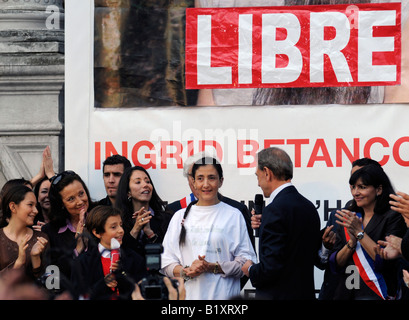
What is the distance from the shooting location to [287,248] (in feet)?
17.8

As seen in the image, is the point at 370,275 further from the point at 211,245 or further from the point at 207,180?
the point at 207,180

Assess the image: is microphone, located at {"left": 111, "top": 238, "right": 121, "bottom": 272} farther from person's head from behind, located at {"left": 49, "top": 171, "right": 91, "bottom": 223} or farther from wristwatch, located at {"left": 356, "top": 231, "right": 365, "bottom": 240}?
wristwatch, located at {"left": 356, "top": 231, "right": 365, "bottom": 240}

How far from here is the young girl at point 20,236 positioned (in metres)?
6.54

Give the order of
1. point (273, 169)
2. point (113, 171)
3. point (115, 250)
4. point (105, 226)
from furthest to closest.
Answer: point (113, 171) < point (105, 226) < point (115, 250) < point (273, 169)

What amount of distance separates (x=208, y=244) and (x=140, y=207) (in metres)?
0.99

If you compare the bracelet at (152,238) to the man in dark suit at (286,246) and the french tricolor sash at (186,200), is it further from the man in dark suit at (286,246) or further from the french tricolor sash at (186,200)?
the man in dark suit at (286,246)

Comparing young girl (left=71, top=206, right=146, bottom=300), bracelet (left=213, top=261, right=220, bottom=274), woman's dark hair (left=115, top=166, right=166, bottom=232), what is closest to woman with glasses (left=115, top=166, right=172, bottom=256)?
woman's dark hair (left=115, top=166, right=166, bottom=232)

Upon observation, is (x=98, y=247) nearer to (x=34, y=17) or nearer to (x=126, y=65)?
(x=126, y=65)

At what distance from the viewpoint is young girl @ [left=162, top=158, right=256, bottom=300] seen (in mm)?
6086

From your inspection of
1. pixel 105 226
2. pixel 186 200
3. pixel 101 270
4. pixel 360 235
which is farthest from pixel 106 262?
pixel 360 235

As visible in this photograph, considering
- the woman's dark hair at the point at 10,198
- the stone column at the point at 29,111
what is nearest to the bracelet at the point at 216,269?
the woman's dark hair at the point at 10,198

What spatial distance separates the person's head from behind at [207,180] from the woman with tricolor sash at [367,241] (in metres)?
0.89

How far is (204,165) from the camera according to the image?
629 cm
